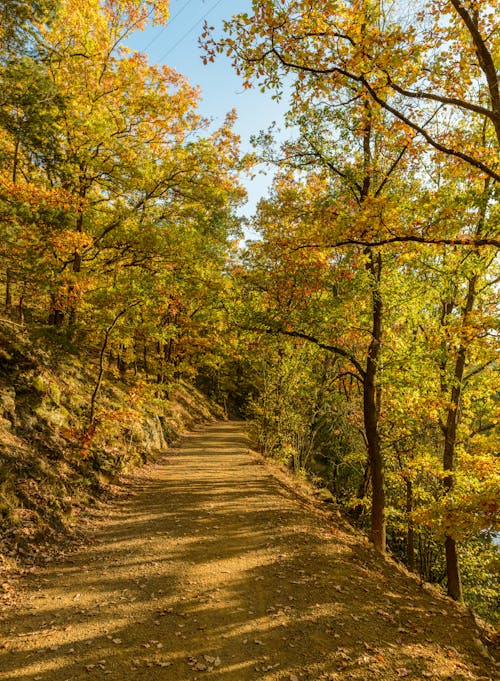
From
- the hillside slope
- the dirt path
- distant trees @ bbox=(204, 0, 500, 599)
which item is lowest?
the dirt path

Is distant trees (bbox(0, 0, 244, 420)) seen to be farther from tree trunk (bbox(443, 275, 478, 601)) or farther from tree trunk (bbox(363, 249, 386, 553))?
tree trunk (bbox(443, 275, 478, 601))

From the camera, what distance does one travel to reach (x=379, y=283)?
32.2 feet

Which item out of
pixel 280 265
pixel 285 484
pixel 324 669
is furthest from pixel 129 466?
pixel 324 669

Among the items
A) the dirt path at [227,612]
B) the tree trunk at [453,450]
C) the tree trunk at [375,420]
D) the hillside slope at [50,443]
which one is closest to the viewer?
the dirt path at [227,612]

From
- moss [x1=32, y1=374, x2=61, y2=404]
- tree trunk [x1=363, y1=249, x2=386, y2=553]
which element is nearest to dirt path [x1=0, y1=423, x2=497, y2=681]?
tree trunk [x1=363, y1=249, x2=386, y2=553]

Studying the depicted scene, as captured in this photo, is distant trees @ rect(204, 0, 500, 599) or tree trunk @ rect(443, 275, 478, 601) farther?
tree trunk @ rect(443, 275, 478, 601)

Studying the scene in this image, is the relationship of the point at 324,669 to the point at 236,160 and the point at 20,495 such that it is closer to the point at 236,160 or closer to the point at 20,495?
the point at 20,495

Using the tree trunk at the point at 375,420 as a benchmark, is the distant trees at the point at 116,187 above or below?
above

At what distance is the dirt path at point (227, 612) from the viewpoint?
4.73 meters

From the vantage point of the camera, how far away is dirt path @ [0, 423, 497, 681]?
4.73 meters

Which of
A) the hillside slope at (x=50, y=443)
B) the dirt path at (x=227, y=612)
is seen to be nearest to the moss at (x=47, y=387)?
the hillside slope at (x=50, y=443)

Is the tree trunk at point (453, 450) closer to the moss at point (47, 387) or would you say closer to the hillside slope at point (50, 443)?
the hillside slope at point (50, 443)

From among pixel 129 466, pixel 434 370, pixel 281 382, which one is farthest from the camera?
pixel 281 382

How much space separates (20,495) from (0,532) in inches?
34.1
